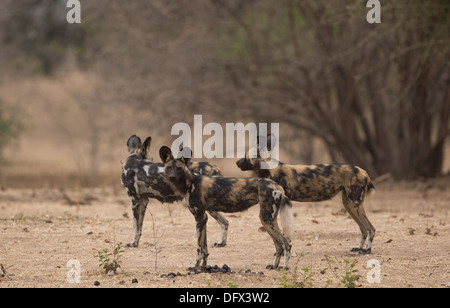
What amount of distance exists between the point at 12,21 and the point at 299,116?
12.1m

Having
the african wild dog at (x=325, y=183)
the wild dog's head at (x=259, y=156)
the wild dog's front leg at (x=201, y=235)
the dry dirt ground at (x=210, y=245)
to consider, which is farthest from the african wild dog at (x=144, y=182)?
the wild dog's front leg at (x=201, y=235)

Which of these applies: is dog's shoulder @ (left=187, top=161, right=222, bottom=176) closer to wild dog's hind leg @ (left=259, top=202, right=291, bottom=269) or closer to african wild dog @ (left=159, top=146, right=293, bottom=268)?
african wild dog @ (left=159, top=146, right=293, bottom=268)

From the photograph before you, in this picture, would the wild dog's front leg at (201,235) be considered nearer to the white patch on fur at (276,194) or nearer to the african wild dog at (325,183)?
the white patch on fur at (276,194)

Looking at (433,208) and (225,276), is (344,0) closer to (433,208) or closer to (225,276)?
(433,208)

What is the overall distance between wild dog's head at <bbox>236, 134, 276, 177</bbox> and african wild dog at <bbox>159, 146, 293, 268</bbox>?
66 centimetres

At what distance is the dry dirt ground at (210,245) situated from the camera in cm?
577

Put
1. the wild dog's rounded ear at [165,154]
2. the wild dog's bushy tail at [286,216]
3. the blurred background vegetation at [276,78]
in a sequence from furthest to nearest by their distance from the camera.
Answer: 1. the blurred background vegetation at [276,78]
2. the wild dog's bushy tail at [286,216]
3. the wild dog's rounded ear at [165,154]

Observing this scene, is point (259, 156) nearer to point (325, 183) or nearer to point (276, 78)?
point (325, 183)

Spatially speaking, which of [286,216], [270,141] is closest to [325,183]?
[270,141]

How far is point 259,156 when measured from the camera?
692 cm

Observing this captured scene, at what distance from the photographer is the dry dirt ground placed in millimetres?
5773

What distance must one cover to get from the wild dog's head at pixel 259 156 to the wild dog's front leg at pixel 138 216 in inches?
50.2

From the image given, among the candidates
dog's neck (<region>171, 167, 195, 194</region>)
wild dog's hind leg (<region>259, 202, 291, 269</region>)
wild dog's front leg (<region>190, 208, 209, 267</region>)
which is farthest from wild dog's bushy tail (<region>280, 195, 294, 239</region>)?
dog's neck (<region>171, 167, 195, 194</region>)

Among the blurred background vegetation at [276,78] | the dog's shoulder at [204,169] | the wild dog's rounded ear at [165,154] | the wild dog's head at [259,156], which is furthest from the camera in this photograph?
the blurred background vegetation at [276,78]
